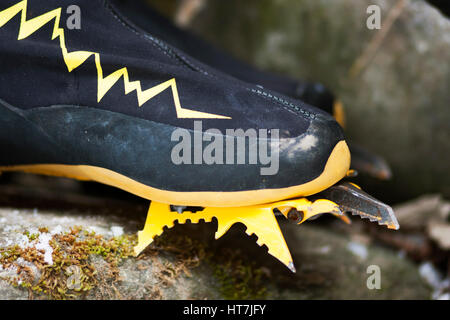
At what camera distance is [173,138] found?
884 mm

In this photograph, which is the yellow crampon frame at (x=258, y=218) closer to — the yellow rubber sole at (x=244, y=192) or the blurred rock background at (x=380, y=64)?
the yellow rubber sole at (x=244, y=192)

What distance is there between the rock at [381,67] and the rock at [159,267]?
0.44 m

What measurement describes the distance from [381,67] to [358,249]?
25.6 inches

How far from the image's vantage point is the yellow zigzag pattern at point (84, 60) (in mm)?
A: 895

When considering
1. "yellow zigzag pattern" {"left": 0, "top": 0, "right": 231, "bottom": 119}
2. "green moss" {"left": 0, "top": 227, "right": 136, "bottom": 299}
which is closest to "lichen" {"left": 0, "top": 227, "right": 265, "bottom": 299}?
"green moss" {"left": 0, "top": 227, "right": 136, "bottom": 299}

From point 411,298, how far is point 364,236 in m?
0.36

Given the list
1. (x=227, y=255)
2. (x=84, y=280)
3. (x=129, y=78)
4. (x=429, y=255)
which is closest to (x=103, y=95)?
(x=129, y=78)

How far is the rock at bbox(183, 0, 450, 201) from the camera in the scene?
1418 mm

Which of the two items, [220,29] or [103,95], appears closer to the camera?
[103,95]

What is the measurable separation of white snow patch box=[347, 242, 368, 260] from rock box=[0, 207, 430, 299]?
5 centimetres

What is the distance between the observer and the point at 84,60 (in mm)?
923

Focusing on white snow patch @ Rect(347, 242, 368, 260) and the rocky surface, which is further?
white snow patch @ Rect(347, 242, 368, 260)

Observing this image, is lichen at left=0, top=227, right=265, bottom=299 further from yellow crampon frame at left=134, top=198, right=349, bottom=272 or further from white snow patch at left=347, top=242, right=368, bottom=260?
white snow patch at left=347, top=242, right=368, bottom=260
